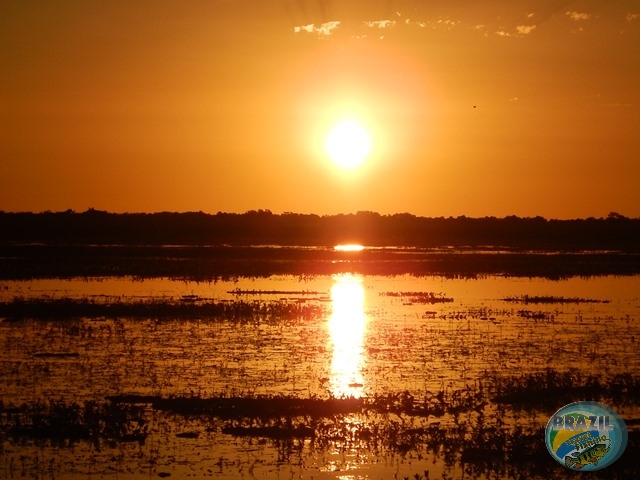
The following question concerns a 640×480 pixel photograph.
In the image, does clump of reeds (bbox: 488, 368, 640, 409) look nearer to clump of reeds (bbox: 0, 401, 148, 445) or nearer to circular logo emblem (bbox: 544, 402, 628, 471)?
circular logo emblem (bbox: 544, 402, 628, 471)

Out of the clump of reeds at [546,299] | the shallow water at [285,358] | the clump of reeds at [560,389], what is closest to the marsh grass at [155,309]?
the shallow water at [285,358]

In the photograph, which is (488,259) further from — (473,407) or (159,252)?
(473,407)

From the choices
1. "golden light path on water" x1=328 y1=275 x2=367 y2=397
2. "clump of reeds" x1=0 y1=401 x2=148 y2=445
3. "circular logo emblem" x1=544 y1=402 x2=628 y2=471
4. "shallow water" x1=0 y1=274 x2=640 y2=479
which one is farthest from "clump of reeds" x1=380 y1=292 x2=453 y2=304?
"circular logo emblem" x1=544 y1=402 x2=628 y2=471

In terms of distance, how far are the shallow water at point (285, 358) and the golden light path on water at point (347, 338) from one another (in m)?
0.06

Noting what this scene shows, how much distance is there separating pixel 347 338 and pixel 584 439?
11.6m

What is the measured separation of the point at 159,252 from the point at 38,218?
6633cm

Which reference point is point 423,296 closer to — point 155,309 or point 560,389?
point 155,309

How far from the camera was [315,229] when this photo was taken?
425 feet

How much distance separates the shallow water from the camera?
1260 centimetres

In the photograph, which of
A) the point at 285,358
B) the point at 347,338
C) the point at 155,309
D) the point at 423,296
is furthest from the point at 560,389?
the point at 423,296

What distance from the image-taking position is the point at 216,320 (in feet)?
88.2

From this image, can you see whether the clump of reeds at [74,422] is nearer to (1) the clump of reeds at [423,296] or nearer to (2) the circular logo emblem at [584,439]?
(2) the circular logo emblem at [584,439]

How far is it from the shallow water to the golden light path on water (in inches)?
2.3

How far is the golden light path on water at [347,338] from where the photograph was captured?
17.4m
